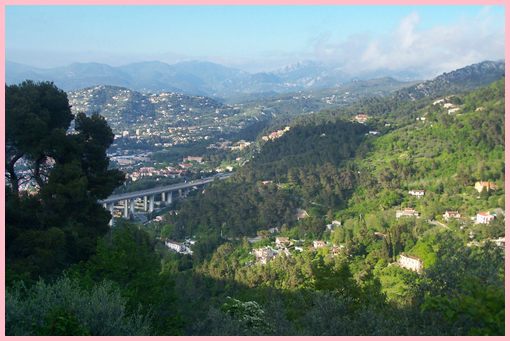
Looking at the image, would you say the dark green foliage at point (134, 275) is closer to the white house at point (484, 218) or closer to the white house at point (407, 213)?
the white house at point (484, 218)

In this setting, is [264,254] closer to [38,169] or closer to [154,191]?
[38,169]

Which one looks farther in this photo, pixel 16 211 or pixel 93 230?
pixel 93 230

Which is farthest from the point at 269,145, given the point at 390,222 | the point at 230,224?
the point at 390,222

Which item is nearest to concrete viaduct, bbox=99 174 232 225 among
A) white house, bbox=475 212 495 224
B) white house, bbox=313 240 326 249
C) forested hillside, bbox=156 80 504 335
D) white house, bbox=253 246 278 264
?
forested hillside, bbox=156 80 504 335

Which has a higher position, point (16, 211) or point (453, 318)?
point (16, 211)

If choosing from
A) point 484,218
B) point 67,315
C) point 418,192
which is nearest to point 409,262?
point 484,218

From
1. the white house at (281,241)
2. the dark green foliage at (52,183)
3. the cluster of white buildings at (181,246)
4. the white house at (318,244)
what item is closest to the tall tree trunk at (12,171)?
the dark green foliage at (52,183)

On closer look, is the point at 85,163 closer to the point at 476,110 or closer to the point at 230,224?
the point at 230,224
